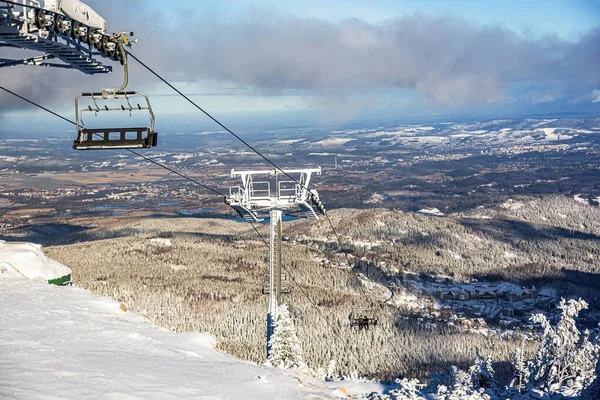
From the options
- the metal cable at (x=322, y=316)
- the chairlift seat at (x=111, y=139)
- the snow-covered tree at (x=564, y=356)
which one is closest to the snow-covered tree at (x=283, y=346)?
the snow-covered tree at (x=564, y=356)

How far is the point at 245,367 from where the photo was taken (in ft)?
73.7

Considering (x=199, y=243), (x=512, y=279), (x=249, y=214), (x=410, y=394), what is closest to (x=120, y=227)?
(x=199, y=243)

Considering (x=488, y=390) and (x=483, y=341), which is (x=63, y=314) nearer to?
(x=488, y=390)

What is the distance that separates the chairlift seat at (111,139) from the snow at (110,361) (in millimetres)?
6893

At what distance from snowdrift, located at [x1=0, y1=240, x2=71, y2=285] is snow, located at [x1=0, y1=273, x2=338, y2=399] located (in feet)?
25.3

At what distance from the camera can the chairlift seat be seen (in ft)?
45.3

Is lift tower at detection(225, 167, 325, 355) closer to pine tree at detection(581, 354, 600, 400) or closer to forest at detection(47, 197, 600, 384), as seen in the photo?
forest at detection(47, 197, 600, 384)

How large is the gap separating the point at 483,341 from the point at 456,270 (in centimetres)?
5291

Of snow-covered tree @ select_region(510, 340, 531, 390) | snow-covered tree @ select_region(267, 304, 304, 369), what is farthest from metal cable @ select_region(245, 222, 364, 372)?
snow-covered tree @ select_region(510, 340, 531, 390)

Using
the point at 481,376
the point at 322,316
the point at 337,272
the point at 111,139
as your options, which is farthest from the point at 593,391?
the point at 337,272

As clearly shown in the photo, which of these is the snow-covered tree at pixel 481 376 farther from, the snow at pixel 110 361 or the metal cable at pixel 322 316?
the metal cable at pixel 322 316

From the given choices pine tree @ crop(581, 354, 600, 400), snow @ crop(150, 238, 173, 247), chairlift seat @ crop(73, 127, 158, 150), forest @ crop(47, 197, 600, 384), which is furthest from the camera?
snow @ crop(150, 238, 173, 247)

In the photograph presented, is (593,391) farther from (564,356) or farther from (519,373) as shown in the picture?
(519,373)

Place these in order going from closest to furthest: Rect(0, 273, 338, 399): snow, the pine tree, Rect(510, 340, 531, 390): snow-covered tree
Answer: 1. Rect(0, 273, 338, 399): snow
2. the pine tree
3. Rect(510, 340, 531, 390): snow-covered tree
